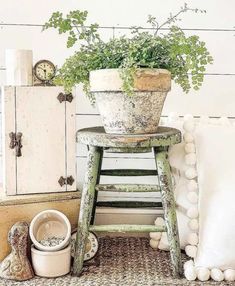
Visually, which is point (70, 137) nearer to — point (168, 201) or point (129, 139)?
point (129, 139)

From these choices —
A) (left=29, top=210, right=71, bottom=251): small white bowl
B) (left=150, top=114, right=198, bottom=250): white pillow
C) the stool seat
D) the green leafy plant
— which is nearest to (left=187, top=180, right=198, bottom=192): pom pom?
(left=150, top=114, right=198, bottom=250): white pillow

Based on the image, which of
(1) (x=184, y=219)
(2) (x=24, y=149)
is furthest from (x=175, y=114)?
(2) (x=24, y=149)

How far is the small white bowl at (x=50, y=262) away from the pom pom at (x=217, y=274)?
1.70 ft

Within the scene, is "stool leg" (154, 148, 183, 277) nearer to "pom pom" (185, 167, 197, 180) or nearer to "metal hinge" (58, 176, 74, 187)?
"pom pom" (185, 167, 197, 180)

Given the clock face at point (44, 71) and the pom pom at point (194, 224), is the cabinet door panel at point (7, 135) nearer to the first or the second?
the clock face at point (44, 71)

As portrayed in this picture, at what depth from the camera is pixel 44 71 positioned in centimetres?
187

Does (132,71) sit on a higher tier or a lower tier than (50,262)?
higher

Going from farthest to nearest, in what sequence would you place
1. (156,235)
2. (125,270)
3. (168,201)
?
(156,235), (125,270), (168,201)

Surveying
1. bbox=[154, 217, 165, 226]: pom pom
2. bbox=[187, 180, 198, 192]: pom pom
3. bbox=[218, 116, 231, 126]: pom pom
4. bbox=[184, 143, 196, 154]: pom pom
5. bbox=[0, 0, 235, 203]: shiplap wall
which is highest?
bbox=[0, 0, 235, 203]: shiplap wall

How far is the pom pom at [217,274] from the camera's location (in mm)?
1641

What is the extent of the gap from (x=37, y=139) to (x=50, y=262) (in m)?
0.46

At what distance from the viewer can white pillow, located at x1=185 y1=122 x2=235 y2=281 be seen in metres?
1.64

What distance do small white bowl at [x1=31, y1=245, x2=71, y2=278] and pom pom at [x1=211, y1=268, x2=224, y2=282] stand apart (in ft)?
1.70

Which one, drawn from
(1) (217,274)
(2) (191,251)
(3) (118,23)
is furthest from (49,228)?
(3) (118,23)
